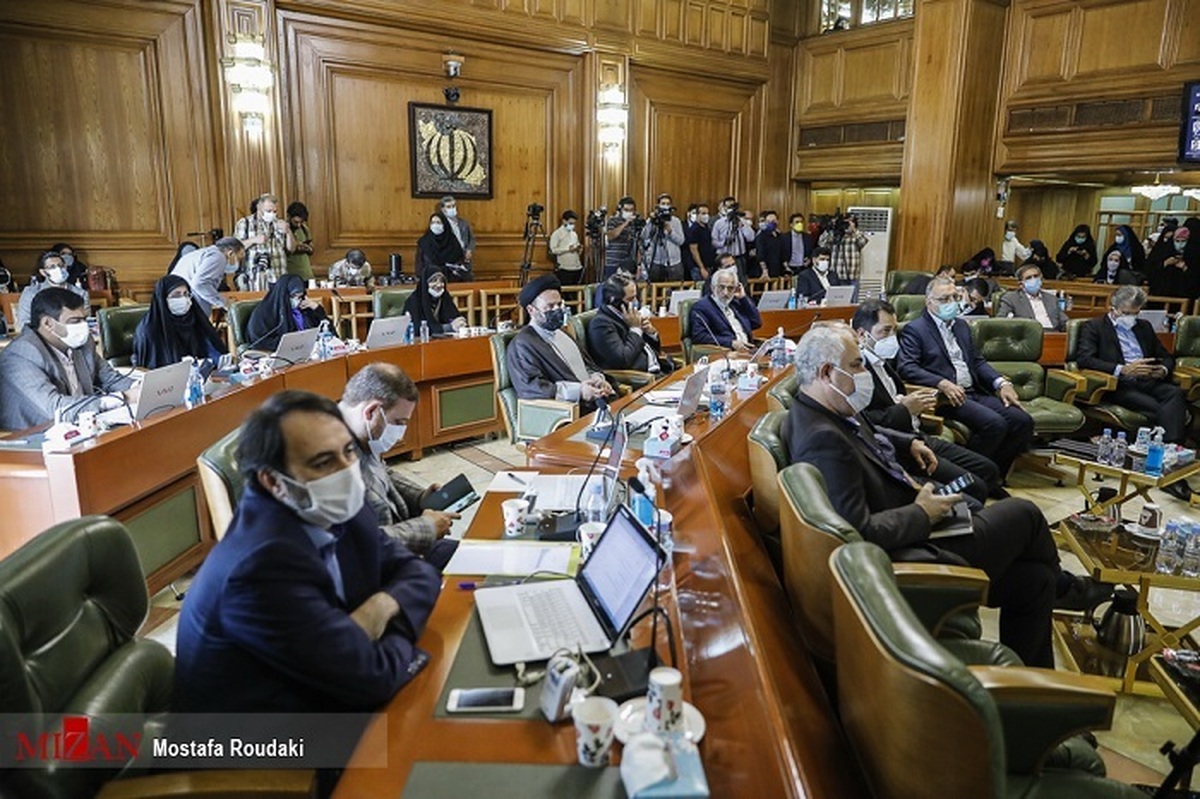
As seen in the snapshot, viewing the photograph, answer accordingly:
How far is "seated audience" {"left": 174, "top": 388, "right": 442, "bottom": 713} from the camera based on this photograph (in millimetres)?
1282

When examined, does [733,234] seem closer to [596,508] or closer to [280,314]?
[280,314]

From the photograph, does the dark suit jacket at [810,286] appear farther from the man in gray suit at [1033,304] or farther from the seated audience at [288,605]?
the seated audience at [288,605]

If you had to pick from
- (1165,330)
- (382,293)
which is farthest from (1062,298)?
(382,293)

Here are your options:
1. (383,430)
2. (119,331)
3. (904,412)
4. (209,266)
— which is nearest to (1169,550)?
(904,412)

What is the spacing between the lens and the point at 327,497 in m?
1.45

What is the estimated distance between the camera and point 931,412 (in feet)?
14.7

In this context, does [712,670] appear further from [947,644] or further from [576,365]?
[576,365]

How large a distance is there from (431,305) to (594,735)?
443 centimetres

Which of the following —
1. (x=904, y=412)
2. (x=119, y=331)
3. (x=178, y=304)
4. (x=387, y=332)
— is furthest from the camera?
(x=387, y=332)

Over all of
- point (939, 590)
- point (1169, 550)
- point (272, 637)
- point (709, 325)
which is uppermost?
point (709, 325)

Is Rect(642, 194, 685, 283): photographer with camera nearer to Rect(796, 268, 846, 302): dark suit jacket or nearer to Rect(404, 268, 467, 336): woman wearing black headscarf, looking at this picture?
Rect(796, 268, 846, 302): dark suit jacket

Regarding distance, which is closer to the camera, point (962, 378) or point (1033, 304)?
point (962, 378)

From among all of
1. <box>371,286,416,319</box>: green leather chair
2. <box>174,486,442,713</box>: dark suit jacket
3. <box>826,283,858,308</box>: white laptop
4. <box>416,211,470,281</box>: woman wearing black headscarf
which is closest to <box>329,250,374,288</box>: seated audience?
<box>416,211,470,281</box>: woman wearing black headscarf

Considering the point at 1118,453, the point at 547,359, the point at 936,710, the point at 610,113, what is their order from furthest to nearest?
the point at 610,113
the point at 547,359
the point at 1118,453
the point at 936,710
